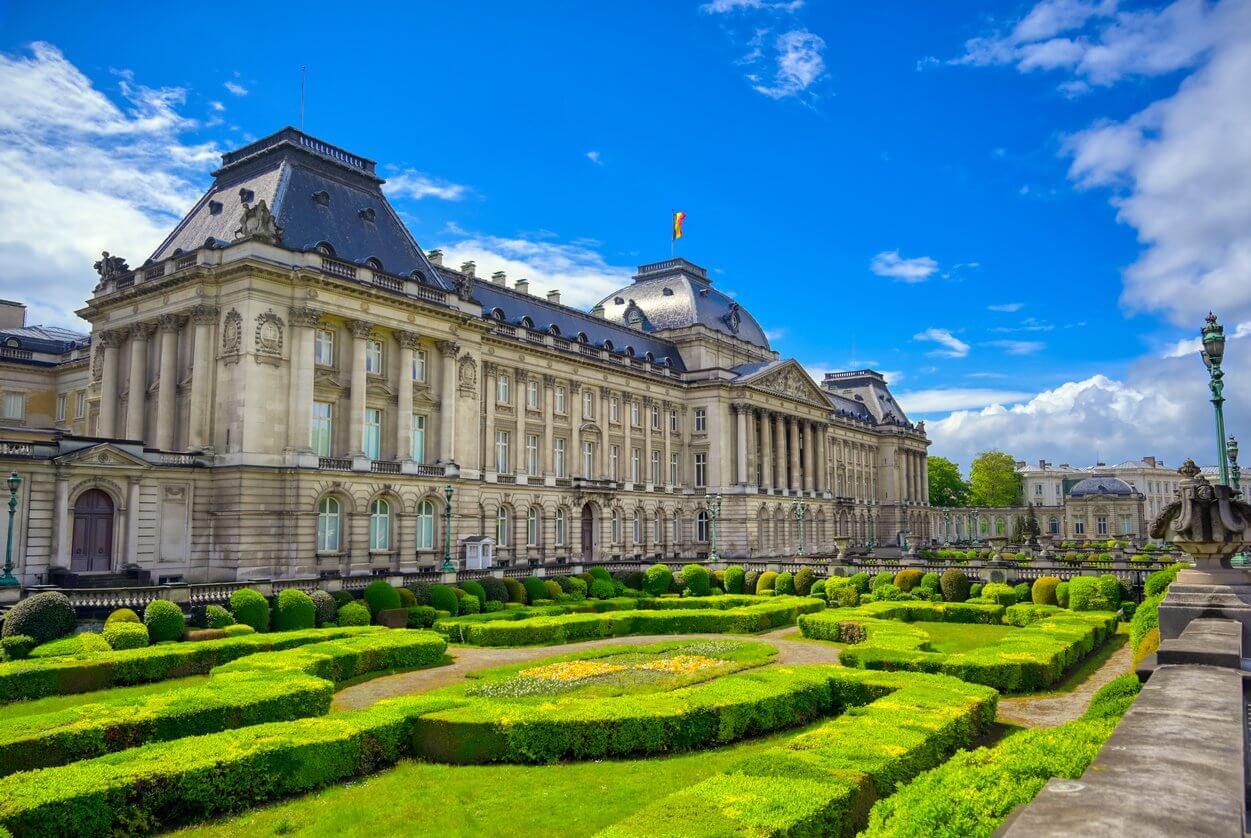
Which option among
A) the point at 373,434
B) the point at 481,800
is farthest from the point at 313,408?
the point at 481,800

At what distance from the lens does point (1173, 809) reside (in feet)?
14.5

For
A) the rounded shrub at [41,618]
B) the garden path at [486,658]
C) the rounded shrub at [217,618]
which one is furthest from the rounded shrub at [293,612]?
the rounded shrub at [41,618]

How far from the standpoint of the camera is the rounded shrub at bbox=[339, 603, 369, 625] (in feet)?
109

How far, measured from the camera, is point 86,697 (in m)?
21.3

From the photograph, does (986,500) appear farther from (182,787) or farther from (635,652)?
(182,787)

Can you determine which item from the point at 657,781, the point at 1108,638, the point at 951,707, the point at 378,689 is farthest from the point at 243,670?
the point at 1108,638

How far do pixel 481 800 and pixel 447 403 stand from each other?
126 ft

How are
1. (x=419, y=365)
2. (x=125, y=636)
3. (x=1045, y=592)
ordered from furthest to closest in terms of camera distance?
(x=419, y=365), (x=1045, y=592), (x=125, y=636)

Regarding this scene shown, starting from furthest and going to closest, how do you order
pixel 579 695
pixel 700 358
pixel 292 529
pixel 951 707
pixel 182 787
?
pixel 700 358 → pixel 292 529 → pixel 579 695 → pixel 951 707 → pixel 182 787

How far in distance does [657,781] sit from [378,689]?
1120 cm

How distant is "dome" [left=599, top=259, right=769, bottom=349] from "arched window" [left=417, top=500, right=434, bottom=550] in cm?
3473

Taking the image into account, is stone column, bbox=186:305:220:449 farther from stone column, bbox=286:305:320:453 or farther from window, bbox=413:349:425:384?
window, bbox=413:349:425:384

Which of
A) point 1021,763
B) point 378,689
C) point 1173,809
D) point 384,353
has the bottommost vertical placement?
point 378,689

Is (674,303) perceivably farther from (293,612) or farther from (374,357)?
(293,612)
